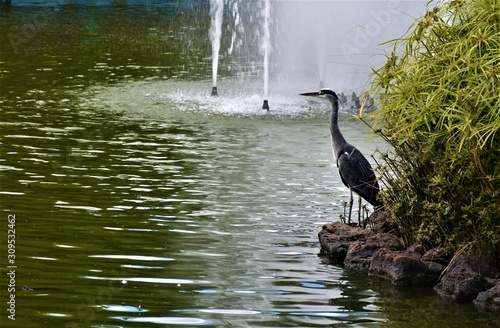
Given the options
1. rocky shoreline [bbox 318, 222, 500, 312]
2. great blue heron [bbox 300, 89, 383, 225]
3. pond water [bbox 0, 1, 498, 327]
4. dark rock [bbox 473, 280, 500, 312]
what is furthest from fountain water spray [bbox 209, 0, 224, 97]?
dark rock [bbox 473, 280, 500, 312]

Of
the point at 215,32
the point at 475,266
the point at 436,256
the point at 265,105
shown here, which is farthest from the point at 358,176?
the point at 215,32

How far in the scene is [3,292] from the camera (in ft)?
27.6

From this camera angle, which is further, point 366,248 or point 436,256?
point 366,248

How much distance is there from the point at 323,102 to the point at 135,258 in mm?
10892

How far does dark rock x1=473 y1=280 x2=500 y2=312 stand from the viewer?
8.41 metres

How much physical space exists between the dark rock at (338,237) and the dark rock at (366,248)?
16 cm

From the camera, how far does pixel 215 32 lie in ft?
98.8

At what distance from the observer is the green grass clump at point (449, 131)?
8875 mm

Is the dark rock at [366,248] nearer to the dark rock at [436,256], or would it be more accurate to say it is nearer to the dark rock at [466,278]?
the dark rock at [436,256]

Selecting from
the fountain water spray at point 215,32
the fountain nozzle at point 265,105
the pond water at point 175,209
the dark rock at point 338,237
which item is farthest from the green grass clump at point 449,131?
the fountain water spray at point 215,32

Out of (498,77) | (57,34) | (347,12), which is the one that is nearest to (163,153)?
(498,77)

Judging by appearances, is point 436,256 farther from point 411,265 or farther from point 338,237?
point 338,237

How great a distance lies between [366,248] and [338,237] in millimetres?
410

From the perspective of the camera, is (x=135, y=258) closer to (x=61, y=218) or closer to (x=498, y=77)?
(x=61, y=218)
